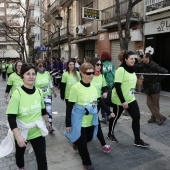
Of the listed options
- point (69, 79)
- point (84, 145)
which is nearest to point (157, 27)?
point (69, 79)

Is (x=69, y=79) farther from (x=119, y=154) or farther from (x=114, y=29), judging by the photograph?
(x=114, y=29)

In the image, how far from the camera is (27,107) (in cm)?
280

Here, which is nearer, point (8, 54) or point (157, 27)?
point (157, 27)

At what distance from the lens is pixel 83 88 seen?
3.29 metres

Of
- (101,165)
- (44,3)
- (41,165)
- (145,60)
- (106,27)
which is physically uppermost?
(44,3)

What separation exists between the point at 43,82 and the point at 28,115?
7.25 feet

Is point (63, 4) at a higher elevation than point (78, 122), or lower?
higher

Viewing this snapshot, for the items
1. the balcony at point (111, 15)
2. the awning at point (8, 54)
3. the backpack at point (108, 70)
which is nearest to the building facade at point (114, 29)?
the balcony at point (111, 15)

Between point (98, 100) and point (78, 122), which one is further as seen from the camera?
point (98, 100)

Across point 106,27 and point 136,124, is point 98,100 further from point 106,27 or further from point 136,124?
point 106,27

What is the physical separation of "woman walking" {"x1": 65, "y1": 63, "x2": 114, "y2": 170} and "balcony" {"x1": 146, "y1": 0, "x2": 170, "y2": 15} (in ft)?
26.6

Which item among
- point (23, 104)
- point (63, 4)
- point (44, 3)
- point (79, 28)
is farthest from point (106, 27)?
point (44, 3)

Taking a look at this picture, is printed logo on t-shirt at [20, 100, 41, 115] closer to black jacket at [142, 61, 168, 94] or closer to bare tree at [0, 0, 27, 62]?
black jacket at [142, 61, 168, 94]

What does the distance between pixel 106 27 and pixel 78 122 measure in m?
12.4
